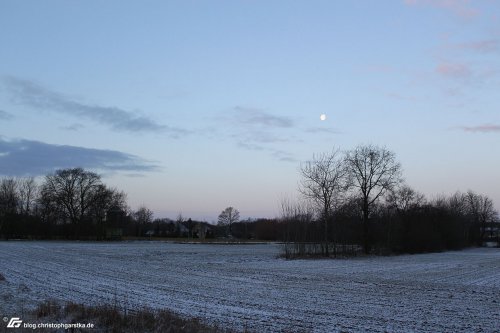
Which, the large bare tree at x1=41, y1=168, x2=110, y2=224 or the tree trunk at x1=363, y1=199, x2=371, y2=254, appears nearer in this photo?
the tree trunk at x1=363, y1=199, x2=371, y2=254

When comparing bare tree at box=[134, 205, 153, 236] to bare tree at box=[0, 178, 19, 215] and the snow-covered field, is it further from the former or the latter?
the snow-covered field

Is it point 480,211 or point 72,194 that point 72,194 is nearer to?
point 72,194

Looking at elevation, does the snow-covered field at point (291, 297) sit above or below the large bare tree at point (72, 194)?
below

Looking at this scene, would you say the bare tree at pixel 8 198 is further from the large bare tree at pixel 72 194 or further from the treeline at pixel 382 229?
the treeline at pixel 382 229

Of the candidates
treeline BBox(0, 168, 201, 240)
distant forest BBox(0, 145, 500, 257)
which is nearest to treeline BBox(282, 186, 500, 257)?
distant forest BBox(0, 145, 500, 257)

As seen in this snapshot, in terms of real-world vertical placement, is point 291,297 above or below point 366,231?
below

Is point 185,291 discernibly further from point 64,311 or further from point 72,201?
point 72,201

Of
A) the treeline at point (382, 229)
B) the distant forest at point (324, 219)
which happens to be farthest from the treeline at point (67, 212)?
the treeline at point (382, 229)

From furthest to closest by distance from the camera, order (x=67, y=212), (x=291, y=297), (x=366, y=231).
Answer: (x=67, y=212) < (x=366, y=231) < (x=291, y=297)

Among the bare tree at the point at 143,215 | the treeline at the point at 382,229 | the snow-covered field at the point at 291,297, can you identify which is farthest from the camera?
the bare tree at the point at 143,215

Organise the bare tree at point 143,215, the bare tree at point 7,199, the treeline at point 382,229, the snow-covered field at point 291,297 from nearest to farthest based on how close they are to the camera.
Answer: the snow-covered field at point 291,297, the treeline at point 382,229, the bare tree at point 7,199, the bare tree at point 143,215

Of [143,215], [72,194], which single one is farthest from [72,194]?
[143,215]

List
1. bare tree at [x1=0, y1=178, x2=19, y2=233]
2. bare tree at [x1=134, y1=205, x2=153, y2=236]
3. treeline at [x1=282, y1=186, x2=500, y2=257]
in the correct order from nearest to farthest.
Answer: treeline at [x1=282, y1=186, x2=500, y2=257]
bare tree at [x1=0, y1=178, x2=19, y2=233]
bare tree at [x1=134, y1=205, x2=153, y2=236]

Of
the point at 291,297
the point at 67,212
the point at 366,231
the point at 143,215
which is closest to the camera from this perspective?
the point at 291,297
